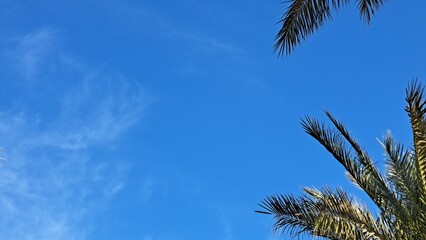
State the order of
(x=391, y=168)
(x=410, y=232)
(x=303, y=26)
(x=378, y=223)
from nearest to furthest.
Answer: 1. (x=303, y=26)
2. (x=410, y=232)
3. (x=378, y=223)
4. (x=391, y=168)

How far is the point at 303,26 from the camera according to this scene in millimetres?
8711

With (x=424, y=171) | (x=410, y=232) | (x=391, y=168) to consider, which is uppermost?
(x=391, y=168)

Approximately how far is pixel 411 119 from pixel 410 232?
5.69 feet

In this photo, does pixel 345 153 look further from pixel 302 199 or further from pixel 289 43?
pixel 289 43

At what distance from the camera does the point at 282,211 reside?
446 inches

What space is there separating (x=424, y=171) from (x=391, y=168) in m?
1.30

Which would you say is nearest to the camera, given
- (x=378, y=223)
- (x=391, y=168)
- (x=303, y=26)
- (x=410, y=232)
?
(x=303, y=26)

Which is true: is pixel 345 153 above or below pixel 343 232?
above

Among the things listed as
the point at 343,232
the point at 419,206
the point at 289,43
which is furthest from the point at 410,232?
the point at 289,43

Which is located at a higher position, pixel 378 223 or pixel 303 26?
pixel 303 26

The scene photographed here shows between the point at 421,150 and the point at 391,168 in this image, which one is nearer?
the point at 421,150

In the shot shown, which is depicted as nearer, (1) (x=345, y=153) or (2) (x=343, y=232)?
(2) (x=343, y=232)

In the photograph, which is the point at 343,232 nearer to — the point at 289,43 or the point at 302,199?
the point at 302,199

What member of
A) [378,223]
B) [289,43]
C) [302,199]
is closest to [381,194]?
[378,223]
